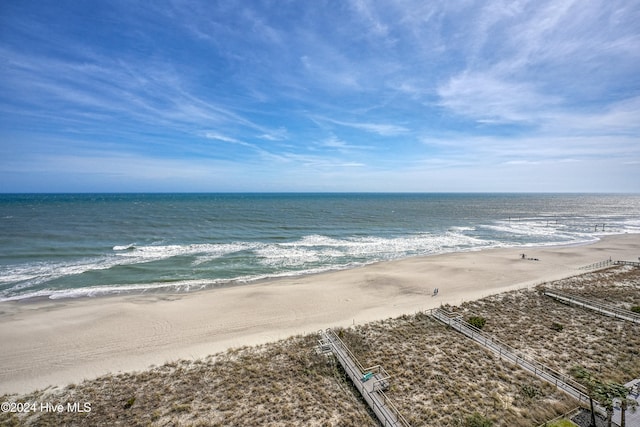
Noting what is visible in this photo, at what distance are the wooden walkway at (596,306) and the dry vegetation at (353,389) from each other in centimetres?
140

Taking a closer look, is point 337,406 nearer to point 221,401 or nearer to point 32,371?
point 221,401

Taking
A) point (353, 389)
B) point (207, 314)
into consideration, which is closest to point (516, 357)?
point (353, 389)

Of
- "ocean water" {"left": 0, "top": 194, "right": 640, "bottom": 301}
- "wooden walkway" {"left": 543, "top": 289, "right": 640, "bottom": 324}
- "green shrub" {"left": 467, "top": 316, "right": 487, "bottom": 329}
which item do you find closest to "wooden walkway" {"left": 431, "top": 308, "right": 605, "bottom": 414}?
"green shrub" {"left": 467, "top": 316, "right": 487, "bottom": 329}

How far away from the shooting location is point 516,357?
15.3 metres

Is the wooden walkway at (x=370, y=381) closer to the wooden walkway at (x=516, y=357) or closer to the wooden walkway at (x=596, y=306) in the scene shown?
the wooden walkway at (x=516, y=357)

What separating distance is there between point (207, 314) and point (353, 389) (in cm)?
1364

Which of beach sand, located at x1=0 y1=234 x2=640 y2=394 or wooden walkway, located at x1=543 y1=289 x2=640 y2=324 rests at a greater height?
wooden walkway, located at x1=543 y1=289 x2=640 y2=324

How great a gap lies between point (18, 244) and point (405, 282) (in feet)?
188

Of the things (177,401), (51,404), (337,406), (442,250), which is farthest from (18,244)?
(442,250)

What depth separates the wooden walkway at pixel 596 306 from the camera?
1964 centimetres

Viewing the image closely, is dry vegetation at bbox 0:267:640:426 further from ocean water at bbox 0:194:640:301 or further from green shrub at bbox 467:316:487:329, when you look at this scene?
ocean water at bbox 0:194:640:301

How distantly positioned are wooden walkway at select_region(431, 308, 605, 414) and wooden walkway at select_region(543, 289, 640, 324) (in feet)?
34.5

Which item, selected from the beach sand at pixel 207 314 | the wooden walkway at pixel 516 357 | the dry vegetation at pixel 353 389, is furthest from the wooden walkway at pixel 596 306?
the wooden walkway at pixel 516 357

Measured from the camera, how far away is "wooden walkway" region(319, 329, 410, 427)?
37.8 feet
